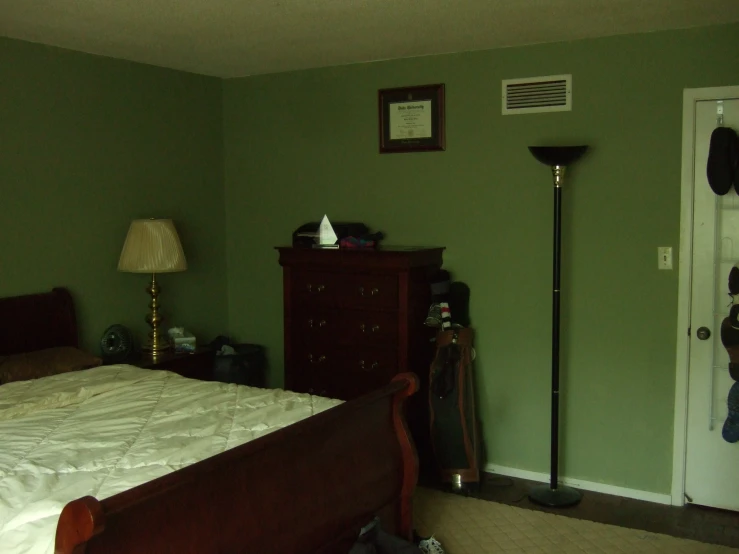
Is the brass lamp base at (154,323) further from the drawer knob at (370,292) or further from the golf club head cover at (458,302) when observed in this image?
the golf club head cover at (458,302)

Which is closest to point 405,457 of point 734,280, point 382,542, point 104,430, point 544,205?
point 382,542

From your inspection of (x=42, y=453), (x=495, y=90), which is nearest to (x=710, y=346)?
(x=495, y=90)

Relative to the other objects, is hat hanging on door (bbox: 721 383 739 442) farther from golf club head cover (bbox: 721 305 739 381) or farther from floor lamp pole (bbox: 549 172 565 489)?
floor lamp pole (bbox: 549 172 565 489)

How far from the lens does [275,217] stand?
4.61m

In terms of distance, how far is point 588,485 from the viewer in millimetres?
3787

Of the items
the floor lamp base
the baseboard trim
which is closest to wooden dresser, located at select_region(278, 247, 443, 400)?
the baseboard trim

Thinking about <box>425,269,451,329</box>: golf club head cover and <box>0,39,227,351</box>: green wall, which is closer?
<box>0,39,227,351</box>: green wall

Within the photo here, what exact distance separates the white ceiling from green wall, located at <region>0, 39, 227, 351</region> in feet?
0.61

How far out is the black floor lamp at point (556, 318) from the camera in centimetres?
343

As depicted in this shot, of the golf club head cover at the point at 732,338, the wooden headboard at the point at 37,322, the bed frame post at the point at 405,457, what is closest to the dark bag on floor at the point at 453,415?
the bed frame post at the point at 405,457

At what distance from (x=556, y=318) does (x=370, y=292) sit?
3.14 ft

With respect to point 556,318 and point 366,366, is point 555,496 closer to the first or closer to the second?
point 556,318

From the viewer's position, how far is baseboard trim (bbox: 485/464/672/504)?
3.63 meters

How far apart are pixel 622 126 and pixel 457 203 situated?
3.07 feet
